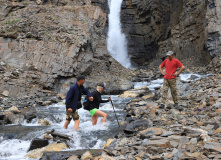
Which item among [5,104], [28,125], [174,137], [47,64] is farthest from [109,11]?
[174,137]

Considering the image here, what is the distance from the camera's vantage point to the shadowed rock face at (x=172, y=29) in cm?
2627

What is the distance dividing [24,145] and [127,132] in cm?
277

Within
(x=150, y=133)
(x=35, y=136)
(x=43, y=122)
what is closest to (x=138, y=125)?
(x=150, y=133)

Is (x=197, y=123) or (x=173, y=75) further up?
(x=173, y=75)

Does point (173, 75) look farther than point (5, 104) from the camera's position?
No

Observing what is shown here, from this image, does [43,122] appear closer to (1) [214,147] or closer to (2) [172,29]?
(1) [214,147]

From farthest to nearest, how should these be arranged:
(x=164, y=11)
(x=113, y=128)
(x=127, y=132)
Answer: (x=164, y=11) → (x=113, y=128) → (x=127, y=132)

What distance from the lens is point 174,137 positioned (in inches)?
159

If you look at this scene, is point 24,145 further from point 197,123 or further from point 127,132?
point 197,123

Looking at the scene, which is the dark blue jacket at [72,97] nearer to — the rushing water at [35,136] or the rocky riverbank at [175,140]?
the rushing water at [35,136]

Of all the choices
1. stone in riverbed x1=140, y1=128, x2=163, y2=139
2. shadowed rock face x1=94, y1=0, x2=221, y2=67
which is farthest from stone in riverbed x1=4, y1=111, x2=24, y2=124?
shadowed rock face x1=94, y1=0, x2=221, y2=67

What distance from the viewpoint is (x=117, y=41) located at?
40062mm

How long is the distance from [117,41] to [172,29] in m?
10.9

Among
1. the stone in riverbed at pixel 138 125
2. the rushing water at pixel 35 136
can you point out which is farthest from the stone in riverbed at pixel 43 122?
the stone in riverbed at pixel 138 125
